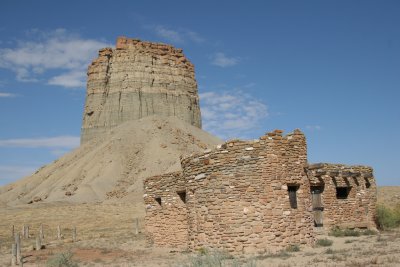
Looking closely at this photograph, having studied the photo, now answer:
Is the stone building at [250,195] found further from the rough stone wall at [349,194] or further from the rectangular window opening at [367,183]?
the rectangular window opening at [367,183]

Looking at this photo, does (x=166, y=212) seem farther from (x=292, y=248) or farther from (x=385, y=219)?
(x=385, y=219)

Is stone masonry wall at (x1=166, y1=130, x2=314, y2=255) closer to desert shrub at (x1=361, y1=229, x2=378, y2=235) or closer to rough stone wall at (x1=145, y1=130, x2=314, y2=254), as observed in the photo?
rough stone wall at (x1=145, y1=130, x2=314, y2=254)

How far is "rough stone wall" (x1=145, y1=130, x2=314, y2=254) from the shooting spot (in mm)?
14398

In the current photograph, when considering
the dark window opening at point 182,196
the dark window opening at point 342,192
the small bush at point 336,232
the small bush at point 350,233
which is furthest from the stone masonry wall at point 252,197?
the dark window opening at point 342,192

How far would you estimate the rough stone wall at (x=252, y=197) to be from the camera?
567 inches

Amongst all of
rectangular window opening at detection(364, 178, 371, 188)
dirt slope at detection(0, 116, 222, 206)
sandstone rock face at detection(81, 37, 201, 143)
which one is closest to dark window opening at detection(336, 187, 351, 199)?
rectangular window opening at detection(364, 178, 371, 188)

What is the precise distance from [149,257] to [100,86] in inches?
2871

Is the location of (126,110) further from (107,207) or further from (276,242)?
(276,242)

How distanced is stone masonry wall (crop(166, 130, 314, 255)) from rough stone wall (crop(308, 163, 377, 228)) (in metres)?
3.70

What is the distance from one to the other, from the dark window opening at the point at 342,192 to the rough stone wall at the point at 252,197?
4982 millimetres

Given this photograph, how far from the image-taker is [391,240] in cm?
1579

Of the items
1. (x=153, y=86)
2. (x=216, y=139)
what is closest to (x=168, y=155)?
(x=216, y=139)

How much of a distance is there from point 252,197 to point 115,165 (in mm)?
50089

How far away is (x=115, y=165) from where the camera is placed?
2478 inches
